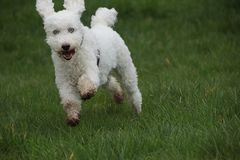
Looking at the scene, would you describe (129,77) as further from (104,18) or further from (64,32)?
(64,32)

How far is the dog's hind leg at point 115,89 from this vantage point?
981cm

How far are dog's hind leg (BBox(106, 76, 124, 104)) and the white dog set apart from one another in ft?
1.81

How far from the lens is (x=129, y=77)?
30.3 ft

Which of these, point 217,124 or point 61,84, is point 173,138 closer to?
point 217,124

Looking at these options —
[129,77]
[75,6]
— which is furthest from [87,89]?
[129,77]

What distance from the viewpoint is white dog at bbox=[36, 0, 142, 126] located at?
24.4 feet

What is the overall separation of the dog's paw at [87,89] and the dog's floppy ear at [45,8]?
86 centimetres

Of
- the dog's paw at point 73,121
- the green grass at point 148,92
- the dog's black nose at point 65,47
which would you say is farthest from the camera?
the dog's paw at point 73,121

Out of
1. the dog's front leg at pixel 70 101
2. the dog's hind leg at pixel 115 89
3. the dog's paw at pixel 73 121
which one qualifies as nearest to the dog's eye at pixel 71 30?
the dog's front leg at pixel 70 101

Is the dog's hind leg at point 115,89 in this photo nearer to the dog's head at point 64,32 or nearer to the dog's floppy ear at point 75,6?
the dog's floppy ear at point 75,6

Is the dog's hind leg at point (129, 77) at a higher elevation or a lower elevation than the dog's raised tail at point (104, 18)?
lower

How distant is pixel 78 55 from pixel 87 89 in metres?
0.60

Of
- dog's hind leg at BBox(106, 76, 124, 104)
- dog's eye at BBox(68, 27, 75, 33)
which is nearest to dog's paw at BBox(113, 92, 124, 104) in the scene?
dog's hind leg at BBox(106, 76, 124, 104)

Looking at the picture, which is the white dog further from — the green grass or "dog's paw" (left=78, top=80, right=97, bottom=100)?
the green grass
